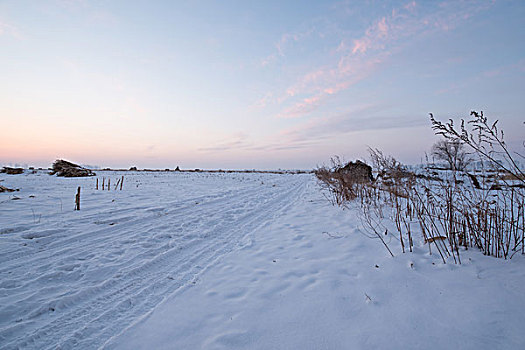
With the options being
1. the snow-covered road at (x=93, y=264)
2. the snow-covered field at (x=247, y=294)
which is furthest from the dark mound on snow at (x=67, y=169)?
the snow-covered field at (x=247, y=294)

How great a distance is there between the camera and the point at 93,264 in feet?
11.3

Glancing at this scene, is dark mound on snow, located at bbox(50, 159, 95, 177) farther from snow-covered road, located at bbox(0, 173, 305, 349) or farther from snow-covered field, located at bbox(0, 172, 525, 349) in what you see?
snow-covered field, located at bbox(0, 172, 525, 349)

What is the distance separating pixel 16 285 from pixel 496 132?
5604mm

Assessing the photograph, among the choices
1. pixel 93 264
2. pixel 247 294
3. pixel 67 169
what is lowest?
pixel 247 294

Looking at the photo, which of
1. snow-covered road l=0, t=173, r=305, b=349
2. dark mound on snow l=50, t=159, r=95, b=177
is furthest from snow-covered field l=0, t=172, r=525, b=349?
dark mound on snow l=50, t=159, r=95, b=177

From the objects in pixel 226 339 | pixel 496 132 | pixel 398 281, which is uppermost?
pixel 496 132

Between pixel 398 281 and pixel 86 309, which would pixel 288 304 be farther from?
pixel 86 309

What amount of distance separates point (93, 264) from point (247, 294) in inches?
93.6

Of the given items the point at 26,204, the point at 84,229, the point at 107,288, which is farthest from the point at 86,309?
the point at 26,204

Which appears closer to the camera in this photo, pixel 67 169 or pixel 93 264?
pixel 93 264

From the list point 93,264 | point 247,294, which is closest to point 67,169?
point 93,264

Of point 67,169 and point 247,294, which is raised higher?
point 67,169

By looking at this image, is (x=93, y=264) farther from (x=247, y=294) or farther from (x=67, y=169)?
(x=67, y=169)

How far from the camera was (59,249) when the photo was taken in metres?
3.93
